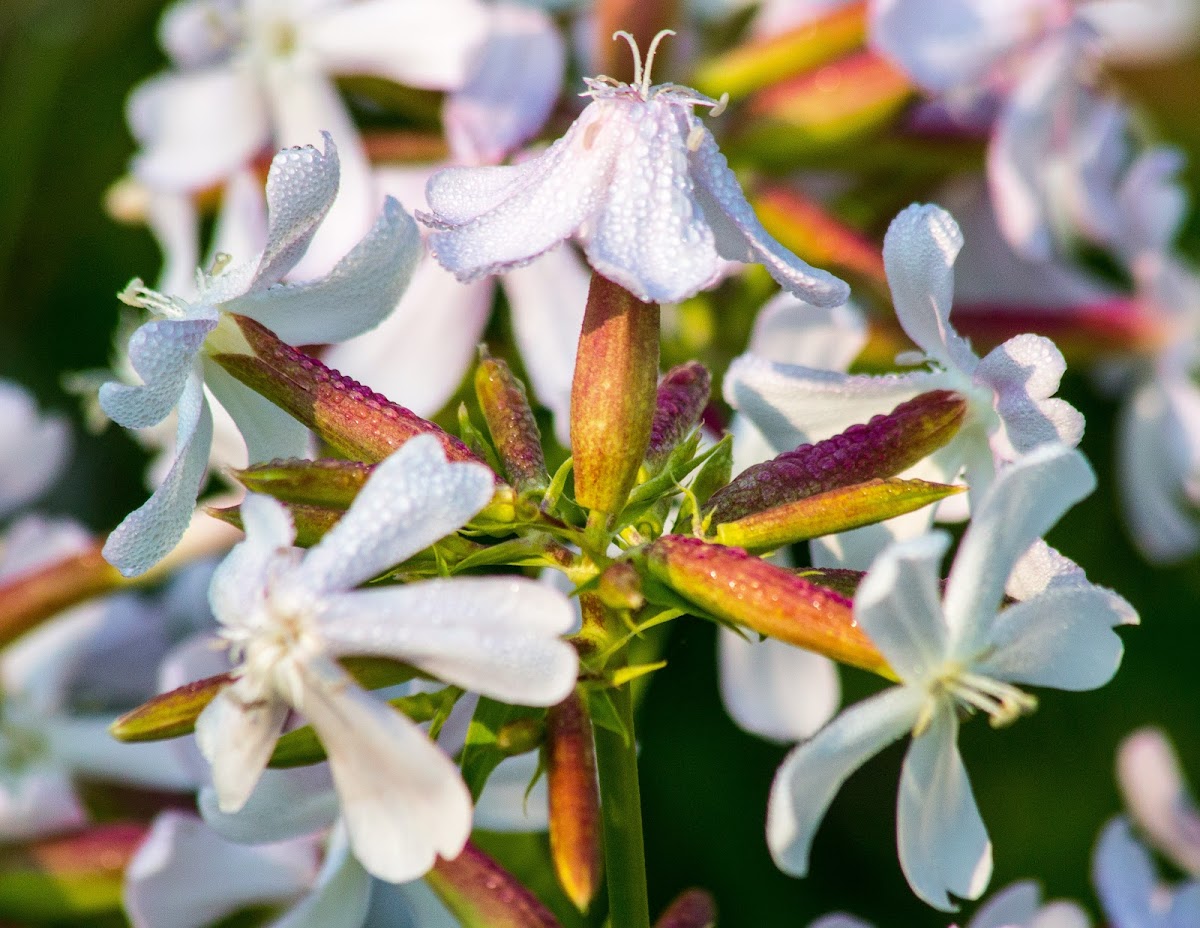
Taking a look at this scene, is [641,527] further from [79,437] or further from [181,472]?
[79,437]

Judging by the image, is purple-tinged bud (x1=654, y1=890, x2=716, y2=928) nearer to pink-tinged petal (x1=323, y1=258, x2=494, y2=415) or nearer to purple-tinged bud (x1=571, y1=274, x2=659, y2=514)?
purple-tinged bud (x1=571, y1=274, x2=659, y2=514)

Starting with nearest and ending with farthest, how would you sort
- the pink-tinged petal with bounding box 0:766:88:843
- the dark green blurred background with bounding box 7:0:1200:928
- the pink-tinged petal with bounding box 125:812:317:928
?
the pink-tinged petal with bounding box 125:812:317:928 → the pink-tinged petal with bounding box 0:766:88:843 → the dark green blurred background with bounding box 7:0:1200:928

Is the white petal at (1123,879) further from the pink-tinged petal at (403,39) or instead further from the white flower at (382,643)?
the pink-tinged petal at (403,39)

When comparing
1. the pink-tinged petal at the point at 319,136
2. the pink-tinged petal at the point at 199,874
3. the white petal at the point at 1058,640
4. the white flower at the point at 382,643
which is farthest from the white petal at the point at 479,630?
the pink-tinged petal at the point at 319,136

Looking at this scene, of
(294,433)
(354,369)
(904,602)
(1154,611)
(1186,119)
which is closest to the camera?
(904,602)

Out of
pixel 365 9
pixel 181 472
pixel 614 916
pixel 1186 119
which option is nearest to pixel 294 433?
pixel 181 472

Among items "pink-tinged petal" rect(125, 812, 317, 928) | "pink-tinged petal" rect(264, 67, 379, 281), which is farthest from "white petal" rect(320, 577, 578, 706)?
"pink-tinged petal" rect(264, 67, 379, 281)
